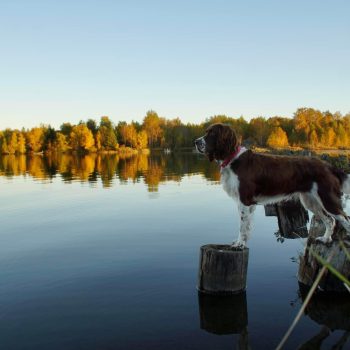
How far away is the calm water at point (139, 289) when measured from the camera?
6.72 metres

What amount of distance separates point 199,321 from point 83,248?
6.08m

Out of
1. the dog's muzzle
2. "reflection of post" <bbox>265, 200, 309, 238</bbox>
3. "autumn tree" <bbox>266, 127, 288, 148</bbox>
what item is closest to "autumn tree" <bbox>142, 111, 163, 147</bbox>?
"autumn tree" <bbox>266, 127, 288, 148</bbox>

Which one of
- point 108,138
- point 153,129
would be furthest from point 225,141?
point 153,129

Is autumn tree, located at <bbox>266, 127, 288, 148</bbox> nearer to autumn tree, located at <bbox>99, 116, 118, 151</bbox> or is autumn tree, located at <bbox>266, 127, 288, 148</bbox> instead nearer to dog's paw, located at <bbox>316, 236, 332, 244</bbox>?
autumn tree, located at <bbox>99, 116, 118, 151</bbox>

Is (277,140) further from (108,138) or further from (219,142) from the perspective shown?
(219,142)

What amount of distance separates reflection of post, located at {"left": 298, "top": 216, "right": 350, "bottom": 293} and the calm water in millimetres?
395

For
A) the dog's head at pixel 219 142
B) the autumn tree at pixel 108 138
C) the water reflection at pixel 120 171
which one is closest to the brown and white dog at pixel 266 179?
the dog's head at pixel 219 142

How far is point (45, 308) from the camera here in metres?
7.82

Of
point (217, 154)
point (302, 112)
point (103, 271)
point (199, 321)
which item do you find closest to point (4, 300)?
point (103, 271)

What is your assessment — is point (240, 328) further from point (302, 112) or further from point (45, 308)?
point (302, 112)

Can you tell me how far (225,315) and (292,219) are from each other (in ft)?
17.5

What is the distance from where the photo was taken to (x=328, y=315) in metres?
7.21

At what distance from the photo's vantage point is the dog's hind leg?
27.0ft

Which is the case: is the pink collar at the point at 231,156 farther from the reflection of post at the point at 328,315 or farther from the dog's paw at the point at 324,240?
the reflection of post at the point at 328,315
